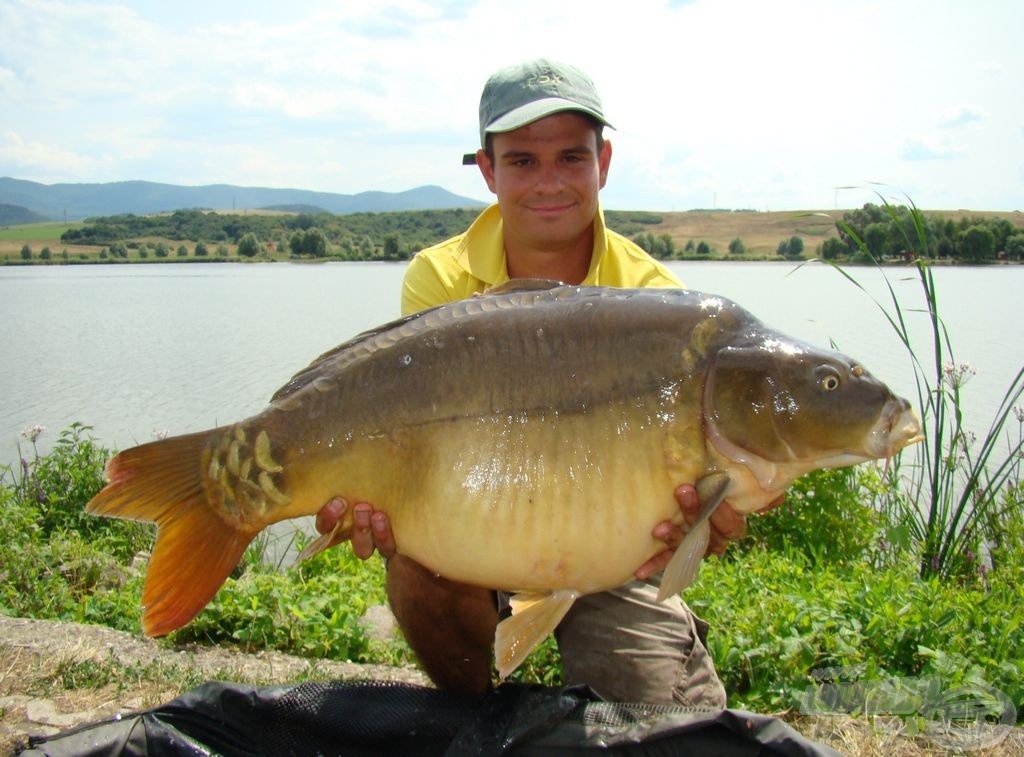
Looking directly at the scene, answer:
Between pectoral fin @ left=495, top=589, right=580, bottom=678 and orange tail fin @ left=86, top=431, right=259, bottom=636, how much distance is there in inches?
21.6

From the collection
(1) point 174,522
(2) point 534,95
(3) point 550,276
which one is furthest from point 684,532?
A: (2) point 534,95

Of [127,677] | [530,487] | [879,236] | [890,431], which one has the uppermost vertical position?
[879,236]

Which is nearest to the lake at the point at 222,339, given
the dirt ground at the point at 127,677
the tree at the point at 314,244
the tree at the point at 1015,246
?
the tree at the point at 1015,246

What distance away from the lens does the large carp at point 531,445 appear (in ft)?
5.50

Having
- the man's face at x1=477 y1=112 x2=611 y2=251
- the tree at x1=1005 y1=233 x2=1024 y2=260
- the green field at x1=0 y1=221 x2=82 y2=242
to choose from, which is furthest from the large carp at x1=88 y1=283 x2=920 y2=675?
the green field at x1=0 y1=221 x2=82 y2=242

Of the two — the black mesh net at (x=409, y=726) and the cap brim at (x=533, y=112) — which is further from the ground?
the cap brim at (x=533, y=112)

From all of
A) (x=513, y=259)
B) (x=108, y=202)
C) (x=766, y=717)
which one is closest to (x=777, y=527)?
(x=513, y=259)

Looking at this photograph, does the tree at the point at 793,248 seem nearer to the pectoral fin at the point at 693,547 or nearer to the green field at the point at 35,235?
the pectoral fin at the point at 693,547

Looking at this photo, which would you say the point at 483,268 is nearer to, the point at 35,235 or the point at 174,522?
the point at 174,522

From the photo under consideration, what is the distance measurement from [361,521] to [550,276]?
1173 mm

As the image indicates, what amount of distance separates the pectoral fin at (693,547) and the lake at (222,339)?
66.5 inches

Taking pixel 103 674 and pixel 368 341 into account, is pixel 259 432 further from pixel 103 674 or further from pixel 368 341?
pixel 103 674

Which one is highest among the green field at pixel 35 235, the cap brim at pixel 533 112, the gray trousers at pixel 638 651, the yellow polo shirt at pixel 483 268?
the green field at pixel 35 235

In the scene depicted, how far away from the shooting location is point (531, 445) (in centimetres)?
170
